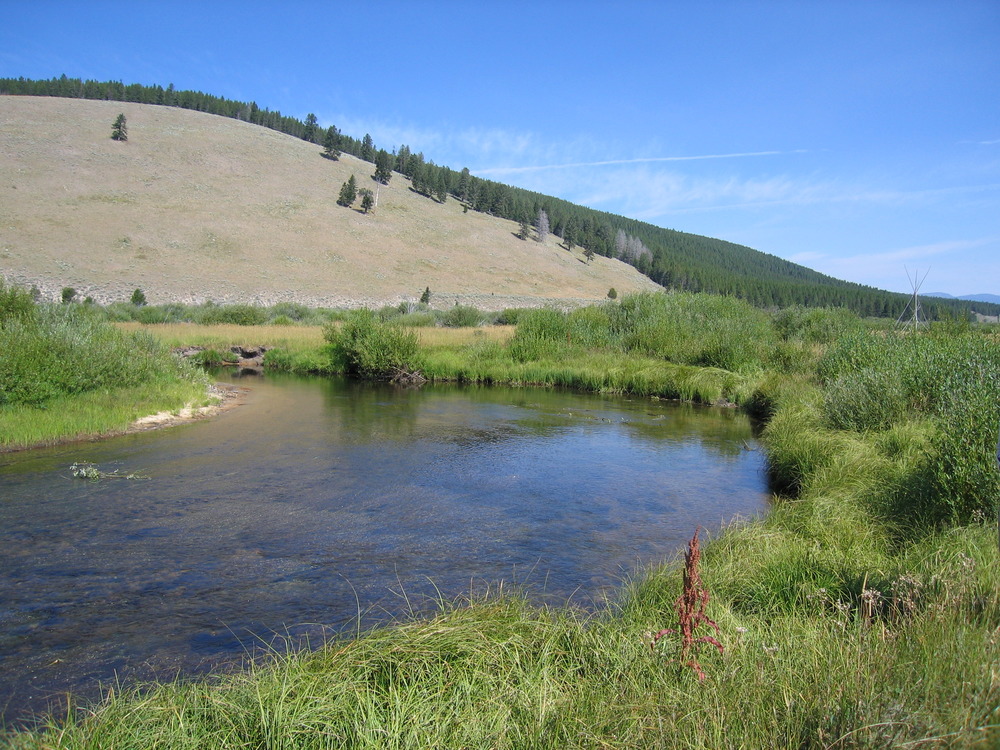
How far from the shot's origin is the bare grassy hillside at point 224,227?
189ft

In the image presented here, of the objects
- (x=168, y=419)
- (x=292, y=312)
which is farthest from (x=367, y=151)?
(x=168, y=419)

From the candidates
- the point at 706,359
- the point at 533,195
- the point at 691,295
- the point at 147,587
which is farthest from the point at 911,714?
the point at 533,195

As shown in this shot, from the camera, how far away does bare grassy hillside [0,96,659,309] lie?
5747cm

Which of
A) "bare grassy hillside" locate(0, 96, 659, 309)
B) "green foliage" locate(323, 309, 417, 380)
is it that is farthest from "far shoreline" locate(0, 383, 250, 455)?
"bare grassy hillside" locate(0, 96, 659, 309)

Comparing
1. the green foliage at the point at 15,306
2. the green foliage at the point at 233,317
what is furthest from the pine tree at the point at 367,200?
the green foliage at the point at 15,306

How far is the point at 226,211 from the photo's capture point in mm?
73000

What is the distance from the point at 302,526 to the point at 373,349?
1717 centimetres

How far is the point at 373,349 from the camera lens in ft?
82.4

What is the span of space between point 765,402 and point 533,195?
5719 inches

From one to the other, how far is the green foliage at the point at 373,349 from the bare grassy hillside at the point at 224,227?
3310 cm

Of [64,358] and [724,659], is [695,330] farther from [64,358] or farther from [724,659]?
[724,659]

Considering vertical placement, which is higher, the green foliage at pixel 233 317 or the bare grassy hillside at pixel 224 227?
the bare grassy hillside at pixel 224 227

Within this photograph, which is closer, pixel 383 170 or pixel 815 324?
pixel 815 324

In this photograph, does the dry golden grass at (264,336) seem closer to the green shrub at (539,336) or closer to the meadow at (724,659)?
the green shrub at (539,336)
